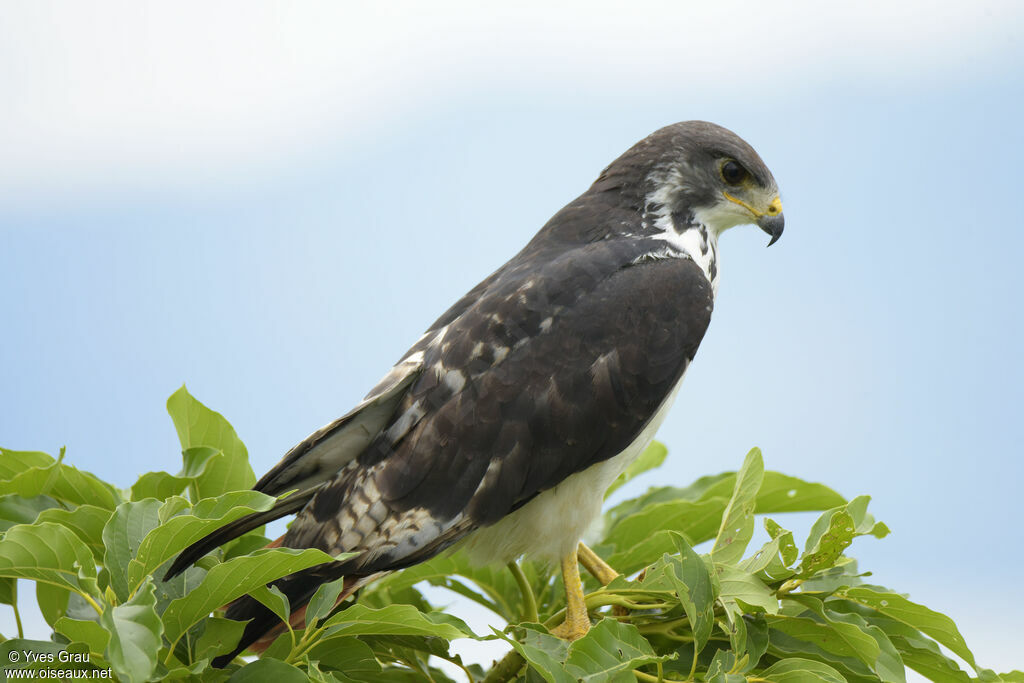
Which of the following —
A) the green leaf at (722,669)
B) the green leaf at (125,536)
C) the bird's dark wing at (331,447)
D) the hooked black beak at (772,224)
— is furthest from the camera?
the hooked black beak at (772,224)

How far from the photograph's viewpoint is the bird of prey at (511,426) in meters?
2.74

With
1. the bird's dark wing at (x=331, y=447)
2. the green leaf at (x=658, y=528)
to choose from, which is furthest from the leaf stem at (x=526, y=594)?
the bird's dark wing at (x=331, y=447)

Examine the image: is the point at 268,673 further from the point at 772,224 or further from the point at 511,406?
the point at 772,224

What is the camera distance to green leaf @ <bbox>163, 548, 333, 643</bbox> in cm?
192

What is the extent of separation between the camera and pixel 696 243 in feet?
11.1

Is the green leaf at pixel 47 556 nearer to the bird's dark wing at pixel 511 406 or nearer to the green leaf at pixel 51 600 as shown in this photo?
the green leaf at pixel 51 600

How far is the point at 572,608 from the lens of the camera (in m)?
2.83

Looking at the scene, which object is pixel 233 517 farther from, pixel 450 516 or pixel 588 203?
pixel 588 203

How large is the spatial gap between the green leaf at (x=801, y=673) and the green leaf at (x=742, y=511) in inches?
13.6

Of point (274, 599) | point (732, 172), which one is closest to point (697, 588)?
point (274, 599)

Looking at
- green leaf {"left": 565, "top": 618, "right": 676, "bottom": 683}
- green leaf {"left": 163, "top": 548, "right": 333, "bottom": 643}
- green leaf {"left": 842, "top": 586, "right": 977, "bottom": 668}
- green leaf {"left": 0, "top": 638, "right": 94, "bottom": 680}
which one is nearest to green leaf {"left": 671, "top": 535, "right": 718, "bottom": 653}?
green leaf {"left": 565, "top": 618, "right": 676, "bottom": 683}

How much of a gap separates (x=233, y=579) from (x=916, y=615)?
5.61ft

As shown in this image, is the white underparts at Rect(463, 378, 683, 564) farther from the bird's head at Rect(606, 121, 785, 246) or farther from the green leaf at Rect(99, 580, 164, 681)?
the green leaf at Rect(99, 580, 164, 681)

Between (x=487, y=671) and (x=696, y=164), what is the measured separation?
6.37 feet
